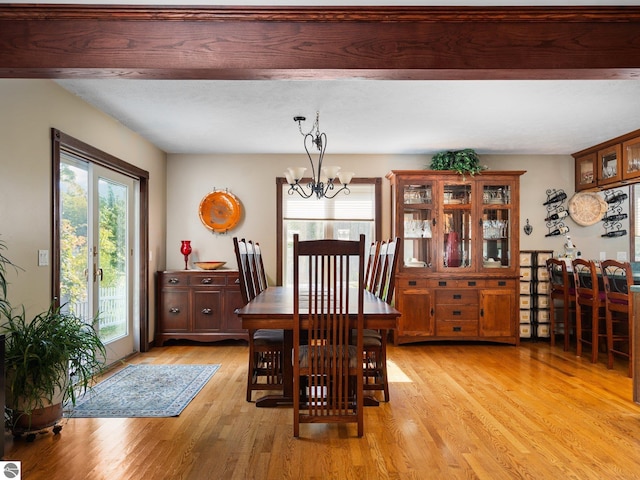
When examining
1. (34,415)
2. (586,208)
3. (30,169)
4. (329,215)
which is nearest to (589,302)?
(586,208)

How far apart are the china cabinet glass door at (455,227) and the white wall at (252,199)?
642 millimetres

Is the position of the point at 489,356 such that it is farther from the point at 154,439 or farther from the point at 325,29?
the point at 325,29

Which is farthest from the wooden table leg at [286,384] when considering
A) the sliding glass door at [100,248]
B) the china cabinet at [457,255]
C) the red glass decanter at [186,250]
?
the red glass decanter at [186,250]

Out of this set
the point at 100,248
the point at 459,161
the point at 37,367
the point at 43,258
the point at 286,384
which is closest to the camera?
the point at 37,367

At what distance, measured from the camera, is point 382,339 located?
12.1ft

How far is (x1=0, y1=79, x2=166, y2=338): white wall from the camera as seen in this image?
3.13m

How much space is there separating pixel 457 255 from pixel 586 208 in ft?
6.02

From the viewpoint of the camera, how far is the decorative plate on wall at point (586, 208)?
631cm

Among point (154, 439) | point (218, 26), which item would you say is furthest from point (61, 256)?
point (218, 26)

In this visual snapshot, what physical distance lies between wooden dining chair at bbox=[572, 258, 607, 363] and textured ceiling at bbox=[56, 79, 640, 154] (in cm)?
141

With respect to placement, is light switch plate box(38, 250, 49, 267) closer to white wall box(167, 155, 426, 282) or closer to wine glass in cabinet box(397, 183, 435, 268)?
white wall box(167, 155, 426, 282)

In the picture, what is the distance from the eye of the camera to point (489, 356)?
534 cm

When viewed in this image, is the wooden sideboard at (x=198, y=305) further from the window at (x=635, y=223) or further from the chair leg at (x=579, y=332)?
the window at (x=635, y=223)

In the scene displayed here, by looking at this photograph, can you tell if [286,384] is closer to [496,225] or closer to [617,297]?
[617,297]
